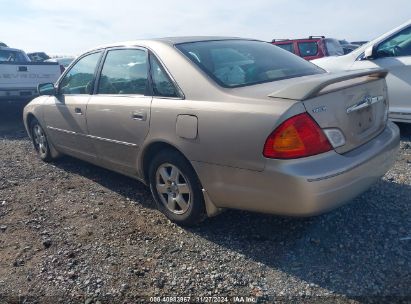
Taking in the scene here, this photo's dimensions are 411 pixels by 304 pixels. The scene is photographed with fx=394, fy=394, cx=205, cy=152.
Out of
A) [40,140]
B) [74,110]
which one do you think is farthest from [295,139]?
[40,140]

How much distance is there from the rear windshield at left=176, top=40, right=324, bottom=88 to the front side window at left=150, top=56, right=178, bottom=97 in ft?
0.80

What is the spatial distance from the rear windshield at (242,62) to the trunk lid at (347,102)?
1.69ft

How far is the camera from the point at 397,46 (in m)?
5.41

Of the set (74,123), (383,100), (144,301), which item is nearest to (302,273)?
(144,301)

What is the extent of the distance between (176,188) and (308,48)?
10070 millimetres

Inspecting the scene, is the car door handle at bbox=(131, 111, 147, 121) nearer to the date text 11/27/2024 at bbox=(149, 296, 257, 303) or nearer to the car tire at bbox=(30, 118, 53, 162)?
the date text 11/27/2024 at bbox=(149, 296, 257, 303)

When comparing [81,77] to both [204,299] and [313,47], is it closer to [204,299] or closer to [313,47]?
[204,299]

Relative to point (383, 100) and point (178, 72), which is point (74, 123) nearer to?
point (178, 72)

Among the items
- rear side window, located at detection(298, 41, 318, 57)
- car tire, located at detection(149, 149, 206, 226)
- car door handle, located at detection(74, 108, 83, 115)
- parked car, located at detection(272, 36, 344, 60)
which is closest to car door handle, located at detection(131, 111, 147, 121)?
car tire, located at detection(149, 149, 206, 226)

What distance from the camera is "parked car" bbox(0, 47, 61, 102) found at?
28.4ft

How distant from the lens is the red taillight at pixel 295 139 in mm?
2488

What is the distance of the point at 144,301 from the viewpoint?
2492 millimetres

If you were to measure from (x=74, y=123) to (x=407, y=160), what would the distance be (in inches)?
151

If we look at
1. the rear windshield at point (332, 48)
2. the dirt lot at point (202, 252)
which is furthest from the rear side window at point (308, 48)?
the dirt lot at point (202, 252)
